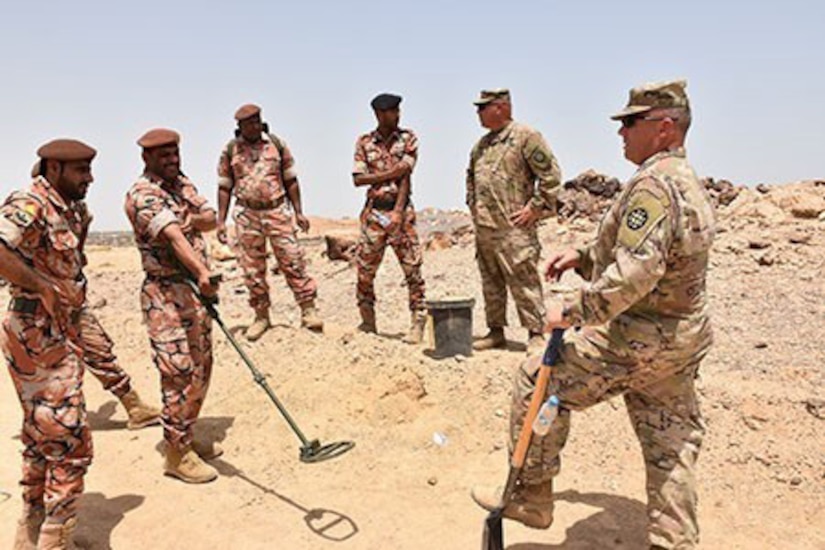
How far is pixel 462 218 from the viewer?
28047mm

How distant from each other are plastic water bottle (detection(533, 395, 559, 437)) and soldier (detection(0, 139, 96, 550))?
2.25 meters

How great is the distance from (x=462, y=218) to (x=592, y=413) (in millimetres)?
23229

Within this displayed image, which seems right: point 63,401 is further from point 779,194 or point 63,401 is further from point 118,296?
point 779,194

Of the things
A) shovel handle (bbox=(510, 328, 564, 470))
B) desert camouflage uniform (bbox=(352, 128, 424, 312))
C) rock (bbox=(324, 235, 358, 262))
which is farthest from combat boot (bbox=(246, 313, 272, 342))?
rock (bbox=(324, 235, 358, 262))

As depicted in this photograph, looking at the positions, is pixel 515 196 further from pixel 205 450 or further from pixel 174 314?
pixel 205 450

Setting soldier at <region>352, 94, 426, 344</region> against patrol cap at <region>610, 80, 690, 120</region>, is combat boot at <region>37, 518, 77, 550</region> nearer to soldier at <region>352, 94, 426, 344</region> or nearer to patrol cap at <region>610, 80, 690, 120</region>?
patrol cap at <region>610, 80, 690, 120</region>

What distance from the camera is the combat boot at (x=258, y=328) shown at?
6.62 metres

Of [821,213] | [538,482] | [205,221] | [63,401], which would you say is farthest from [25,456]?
[821,213]

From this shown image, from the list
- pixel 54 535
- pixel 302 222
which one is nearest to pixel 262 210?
pixel 302 222

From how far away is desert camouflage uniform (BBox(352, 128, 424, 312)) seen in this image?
6.60 meters

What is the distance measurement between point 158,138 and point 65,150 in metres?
0.79

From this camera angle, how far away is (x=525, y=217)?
594 centimetres

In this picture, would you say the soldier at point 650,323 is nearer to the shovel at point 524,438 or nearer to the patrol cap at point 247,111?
the shovel at point 524,438

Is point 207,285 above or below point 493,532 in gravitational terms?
above
